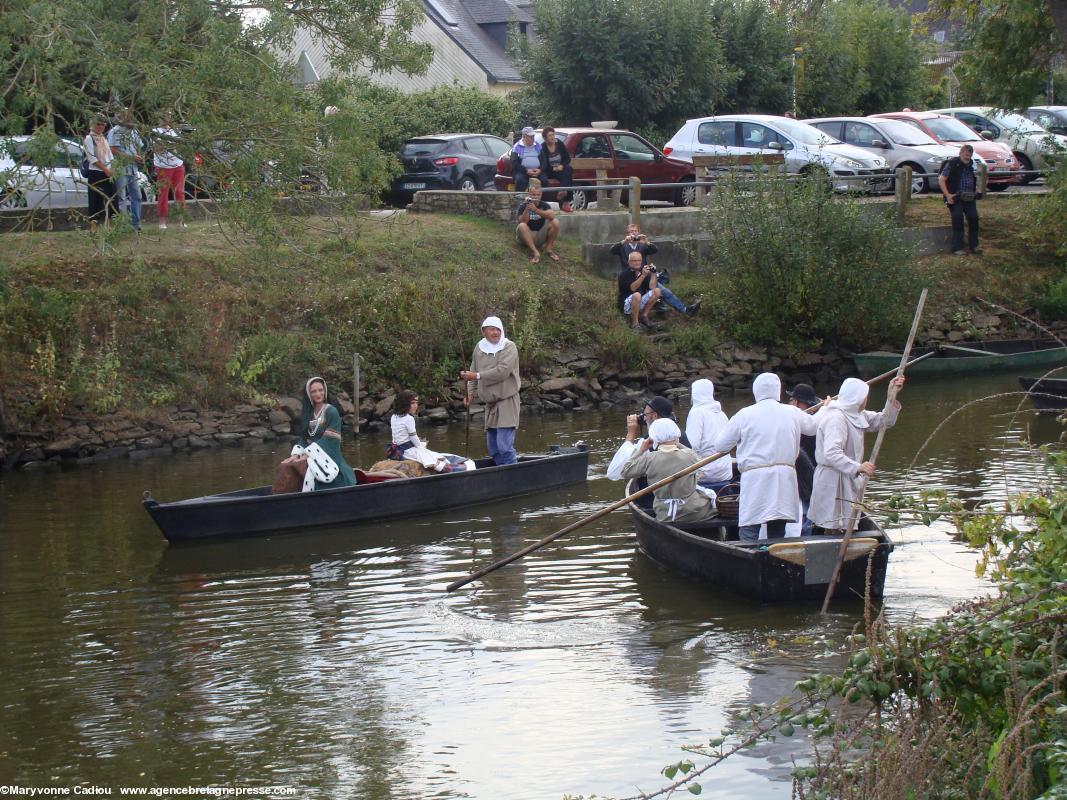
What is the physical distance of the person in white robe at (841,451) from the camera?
10781 millimetres

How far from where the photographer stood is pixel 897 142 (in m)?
29.6

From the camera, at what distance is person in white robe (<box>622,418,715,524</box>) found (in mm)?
11734

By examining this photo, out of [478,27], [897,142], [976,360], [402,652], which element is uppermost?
[478,27]

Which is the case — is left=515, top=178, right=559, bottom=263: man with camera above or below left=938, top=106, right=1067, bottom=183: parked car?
below

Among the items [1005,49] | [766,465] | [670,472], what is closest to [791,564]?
[766,465]

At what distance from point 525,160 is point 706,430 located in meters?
13.7

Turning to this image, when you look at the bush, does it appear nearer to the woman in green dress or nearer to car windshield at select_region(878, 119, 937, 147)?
car windshield at select_region(878, 119, 937, 147)

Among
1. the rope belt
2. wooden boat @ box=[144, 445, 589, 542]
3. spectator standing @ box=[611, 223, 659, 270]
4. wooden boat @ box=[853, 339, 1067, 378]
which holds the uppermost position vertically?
spectator standing @ box=[611, 223, 659, 270]

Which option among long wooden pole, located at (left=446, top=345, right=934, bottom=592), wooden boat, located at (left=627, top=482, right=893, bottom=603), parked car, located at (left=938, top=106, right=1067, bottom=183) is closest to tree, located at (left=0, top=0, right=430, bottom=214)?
long wooden pole, located at (left=446, top=345, right=934, bottom=592)

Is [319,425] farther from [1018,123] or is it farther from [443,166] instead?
[1018,123]

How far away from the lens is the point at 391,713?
29.0ft

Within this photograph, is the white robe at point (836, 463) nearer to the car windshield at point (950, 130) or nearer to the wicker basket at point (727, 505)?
the wicker basket at point (727, 505)

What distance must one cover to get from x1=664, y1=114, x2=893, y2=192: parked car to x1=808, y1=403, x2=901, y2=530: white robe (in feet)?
54.6

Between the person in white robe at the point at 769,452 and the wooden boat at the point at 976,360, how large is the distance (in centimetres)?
1256
